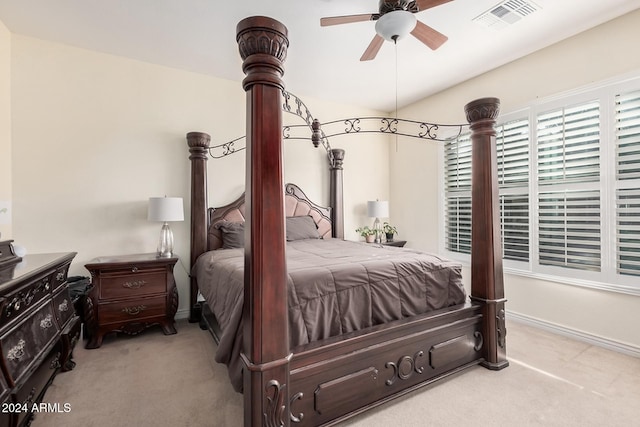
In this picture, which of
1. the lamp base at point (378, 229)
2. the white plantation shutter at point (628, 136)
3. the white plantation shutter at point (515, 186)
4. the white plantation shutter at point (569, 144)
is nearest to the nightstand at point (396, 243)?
the lamp base at point (378, 229)

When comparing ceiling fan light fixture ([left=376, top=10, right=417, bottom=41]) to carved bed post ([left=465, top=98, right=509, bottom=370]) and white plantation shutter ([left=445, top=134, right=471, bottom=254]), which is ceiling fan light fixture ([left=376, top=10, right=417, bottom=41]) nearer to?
carved bed post ([left=465, top=98, right=509, bottom=370])

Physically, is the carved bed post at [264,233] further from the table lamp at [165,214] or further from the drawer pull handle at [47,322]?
the table lamp at [165,214]

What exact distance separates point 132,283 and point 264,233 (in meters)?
2.19

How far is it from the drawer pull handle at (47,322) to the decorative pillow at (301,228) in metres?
2.25

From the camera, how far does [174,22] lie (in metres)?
2.67

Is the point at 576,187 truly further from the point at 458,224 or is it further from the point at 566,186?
the point at 458,224

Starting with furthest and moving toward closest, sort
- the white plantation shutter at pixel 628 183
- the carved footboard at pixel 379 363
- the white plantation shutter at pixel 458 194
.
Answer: the white plantation shutter at pixel 458 194
the white plantation shutter at pixel 628 183
the carved footboard at pixel 379 363

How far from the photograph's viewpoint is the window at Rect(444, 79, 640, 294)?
263 centimetres

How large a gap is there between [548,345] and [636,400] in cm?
83

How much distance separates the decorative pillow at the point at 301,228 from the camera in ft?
12.5

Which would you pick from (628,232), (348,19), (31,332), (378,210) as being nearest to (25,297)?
(31,332)

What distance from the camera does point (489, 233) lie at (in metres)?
2.26

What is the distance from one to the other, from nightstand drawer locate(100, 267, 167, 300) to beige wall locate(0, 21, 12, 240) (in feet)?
3.20

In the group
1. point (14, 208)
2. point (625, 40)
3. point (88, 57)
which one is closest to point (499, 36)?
point (625, 40)
